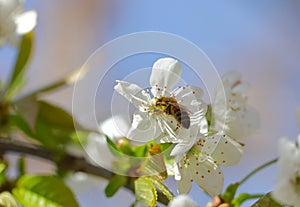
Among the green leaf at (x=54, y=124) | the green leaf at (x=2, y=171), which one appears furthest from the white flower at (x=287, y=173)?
the green leaf at (x=54, y=124)

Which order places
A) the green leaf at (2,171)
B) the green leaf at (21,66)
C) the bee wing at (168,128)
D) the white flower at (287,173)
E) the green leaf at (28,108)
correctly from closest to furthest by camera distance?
1. the white flower at (287,173)
2. the bee wing at (168,128)
3. the green leaf at (2,171)
4. the green leaf at (28,108)
5. the green leaf at (21,66)

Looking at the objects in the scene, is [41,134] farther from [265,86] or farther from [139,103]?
[265,86]

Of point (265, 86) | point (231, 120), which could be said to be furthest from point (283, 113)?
point (231, 120)

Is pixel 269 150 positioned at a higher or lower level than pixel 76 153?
lower

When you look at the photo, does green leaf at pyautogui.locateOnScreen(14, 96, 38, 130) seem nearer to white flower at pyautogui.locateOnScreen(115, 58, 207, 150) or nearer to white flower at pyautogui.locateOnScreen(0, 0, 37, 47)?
white flower at pyautogui.locateOnScreen(0, 0, 37, 47)

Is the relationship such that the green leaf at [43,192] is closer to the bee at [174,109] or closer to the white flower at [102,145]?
the white flower at [102,145]

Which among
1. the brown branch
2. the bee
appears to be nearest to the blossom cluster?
the bee
